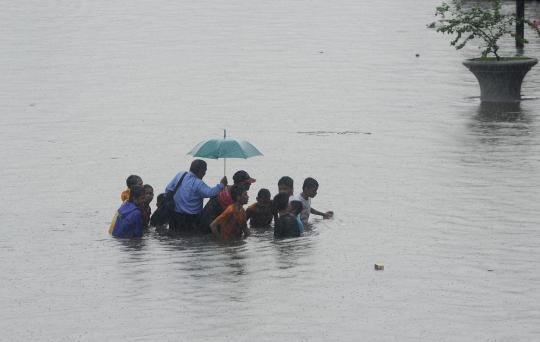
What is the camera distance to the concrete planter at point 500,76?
945 inches

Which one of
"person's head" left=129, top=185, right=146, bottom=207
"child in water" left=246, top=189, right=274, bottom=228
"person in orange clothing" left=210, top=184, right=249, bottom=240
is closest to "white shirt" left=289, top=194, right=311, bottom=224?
"child in water" left=246, top=189, right=274, bottom=228

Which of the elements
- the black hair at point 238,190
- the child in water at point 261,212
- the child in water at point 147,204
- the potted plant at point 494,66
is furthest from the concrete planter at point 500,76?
the black hair at point 238,190

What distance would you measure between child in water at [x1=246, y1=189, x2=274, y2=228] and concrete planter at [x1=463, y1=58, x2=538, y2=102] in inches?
396

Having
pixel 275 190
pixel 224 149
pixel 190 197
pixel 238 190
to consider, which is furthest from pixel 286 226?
pixel 275 190

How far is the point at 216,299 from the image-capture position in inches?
453

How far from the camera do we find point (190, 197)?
14836mm

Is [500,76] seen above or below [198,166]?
above

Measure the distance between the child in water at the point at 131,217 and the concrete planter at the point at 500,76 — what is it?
36.3ft

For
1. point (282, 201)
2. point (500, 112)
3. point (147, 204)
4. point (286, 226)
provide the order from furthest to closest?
point (500, 112) → point (147, 204) → point (282, 201) → point (286, 226)

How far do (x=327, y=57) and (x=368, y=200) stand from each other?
18.6m

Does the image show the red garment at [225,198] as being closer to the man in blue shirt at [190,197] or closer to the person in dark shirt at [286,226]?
the man in blue shirt at [190,197]

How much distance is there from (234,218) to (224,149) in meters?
1.17

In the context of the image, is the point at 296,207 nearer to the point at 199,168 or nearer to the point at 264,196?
the point at 264,196

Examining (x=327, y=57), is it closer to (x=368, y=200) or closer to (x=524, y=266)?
(x=368, y=200)
